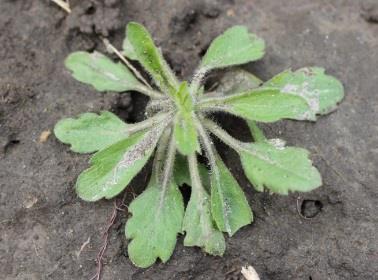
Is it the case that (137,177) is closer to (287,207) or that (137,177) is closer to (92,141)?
(92,141)

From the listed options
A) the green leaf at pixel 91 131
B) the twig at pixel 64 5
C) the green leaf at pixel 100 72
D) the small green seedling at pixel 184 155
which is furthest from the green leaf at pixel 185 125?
the twig at pixel 64 5

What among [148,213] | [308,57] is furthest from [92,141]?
[308,57]

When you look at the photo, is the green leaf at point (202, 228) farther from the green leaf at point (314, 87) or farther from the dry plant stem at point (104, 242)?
the green leaf at point (314, 87)

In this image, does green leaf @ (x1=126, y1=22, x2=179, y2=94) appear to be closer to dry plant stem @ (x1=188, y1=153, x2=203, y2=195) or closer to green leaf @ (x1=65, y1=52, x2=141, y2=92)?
green leaf @ (x1=65, y1=52, x2=141, y2=92)

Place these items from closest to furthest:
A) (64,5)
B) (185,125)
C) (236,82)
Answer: (185,125) < (236,82) < (64,5)

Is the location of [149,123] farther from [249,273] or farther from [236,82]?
[249,273]

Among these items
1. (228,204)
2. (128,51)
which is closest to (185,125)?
(228,204)
